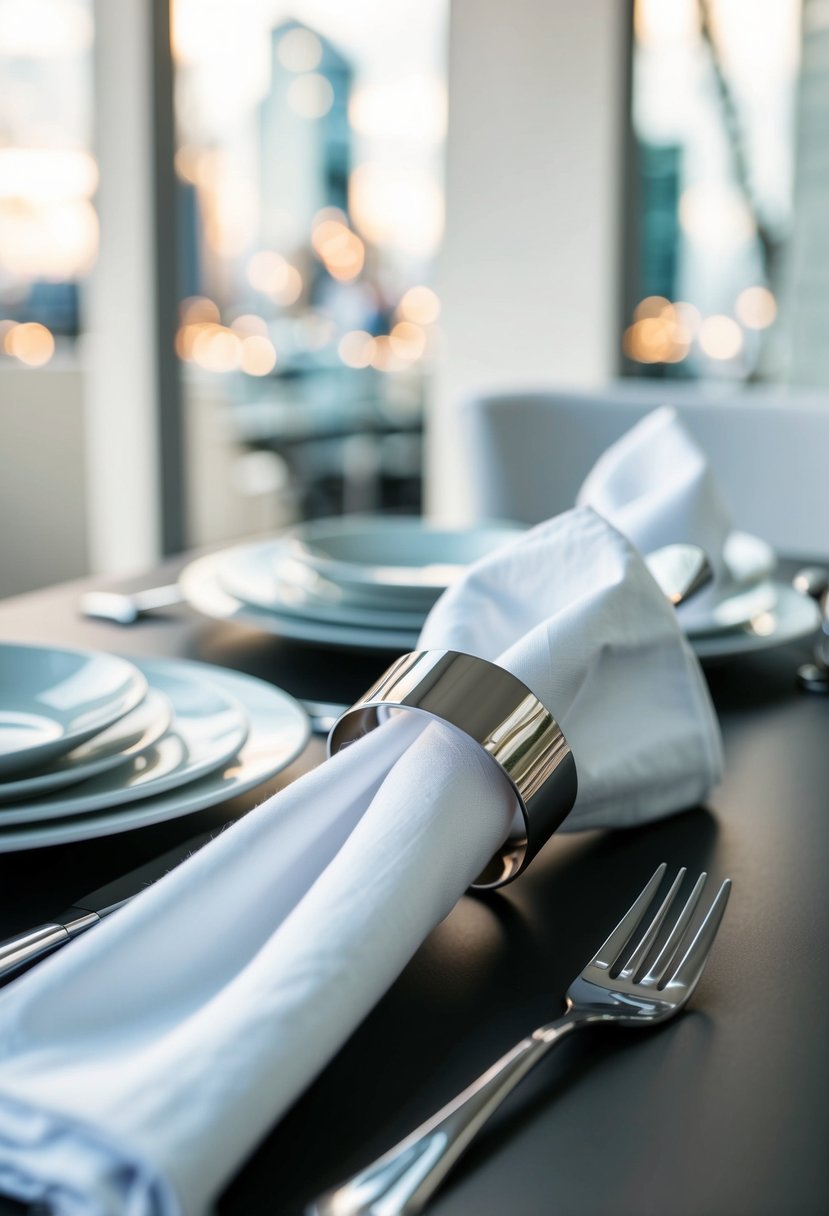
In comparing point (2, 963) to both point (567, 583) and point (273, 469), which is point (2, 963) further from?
point (273, 469)

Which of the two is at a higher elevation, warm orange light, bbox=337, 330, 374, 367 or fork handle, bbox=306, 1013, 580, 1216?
warm orange light, bbox=337, 330, 374, 367

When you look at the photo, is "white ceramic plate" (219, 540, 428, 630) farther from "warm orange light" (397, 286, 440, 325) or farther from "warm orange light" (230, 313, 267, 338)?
"warm orange light" (397, 286, 440, 325)

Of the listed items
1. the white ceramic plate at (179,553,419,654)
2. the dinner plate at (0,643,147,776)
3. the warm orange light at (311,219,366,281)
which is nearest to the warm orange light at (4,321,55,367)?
the warm orange light at (311,219,366,281)

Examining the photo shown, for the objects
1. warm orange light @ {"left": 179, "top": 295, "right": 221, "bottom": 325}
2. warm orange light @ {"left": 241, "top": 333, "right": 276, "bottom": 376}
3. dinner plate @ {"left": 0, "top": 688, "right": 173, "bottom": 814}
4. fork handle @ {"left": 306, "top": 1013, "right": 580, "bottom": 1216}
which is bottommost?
fork handle @ {"left": 306, "top": 1013, "right": 580, "bottom": 1216}

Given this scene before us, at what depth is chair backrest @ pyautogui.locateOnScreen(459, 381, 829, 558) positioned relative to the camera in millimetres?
1590

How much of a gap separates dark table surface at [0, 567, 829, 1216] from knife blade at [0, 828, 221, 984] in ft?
0.06

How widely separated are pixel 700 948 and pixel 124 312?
290cm

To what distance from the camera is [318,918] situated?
29 centimetres

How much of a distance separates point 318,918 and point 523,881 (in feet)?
0.51

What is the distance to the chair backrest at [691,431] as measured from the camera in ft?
5.22

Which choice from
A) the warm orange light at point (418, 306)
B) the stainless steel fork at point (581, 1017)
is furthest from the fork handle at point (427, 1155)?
the warm orange light at point (418, 306)

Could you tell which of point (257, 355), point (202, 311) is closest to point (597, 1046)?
A: point (257, 355)

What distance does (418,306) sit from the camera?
5.11m

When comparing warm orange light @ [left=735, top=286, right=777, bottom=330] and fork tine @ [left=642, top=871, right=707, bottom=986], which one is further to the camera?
warm orange light @ [left=735, top=286, right=777, bottom=330]
